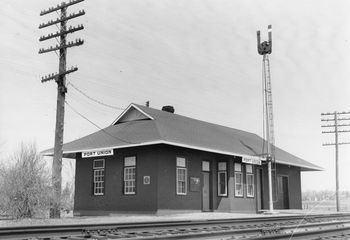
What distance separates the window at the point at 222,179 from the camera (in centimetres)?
2642

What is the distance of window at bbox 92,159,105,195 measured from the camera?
82.1ft

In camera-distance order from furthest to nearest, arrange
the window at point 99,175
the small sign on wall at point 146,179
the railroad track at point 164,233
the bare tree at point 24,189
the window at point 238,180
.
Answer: the window at point 238,180, the window at point 99,175, the small sign on wall at point 146,179, the bare tree at point 24,189, the railroad track at point 164,233

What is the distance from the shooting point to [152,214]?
72.9 ft

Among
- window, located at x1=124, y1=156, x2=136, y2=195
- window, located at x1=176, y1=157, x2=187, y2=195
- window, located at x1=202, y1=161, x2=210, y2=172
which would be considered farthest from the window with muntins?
window, located at x1=124, y1=156, x2=136, y2=195

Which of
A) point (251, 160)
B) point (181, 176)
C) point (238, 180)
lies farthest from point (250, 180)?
point (181, 176)

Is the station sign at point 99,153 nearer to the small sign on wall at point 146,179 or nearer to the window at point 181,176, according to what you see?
the small sign on wall at point 146,179

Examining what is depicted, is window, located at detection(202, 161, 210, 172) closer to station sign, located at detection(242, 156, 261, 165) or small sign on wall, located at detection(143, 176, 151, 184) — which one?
station sign, located at detection(242, 156, 261, 165)

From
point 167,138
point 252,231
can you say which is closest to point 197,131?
point 167,138

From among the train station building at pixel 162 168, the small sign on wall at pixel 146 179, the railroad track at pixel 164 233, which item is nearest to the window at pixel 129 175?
the train station building at pixel 162 168

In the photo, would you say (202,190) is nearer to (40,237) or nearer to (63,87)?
(63,87)

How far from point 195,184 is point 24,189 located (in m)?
9.31

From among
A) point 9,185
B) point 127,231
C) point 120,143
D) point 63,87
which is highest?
point 63,87

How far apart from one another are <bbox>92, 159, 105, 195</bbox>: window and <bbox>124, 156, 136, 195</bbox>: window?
1665 millimetres

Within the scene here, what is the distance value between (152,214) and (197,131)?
6941mm
